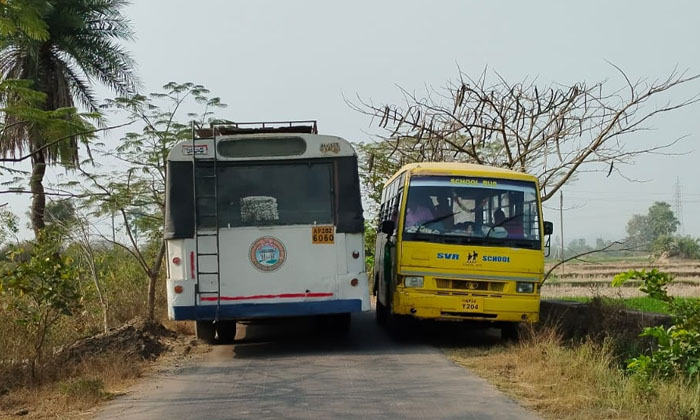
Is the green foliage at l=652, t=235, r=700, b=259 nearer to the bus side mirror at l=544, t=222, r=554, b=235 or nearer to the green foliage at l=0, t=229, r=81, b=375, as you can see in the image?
the bus side mirror at l=544, t=222, r=554, b=235

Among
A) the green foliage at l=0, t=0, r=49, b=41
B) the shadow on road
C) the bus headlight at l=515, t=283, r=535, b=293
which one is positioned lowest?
the shadow on road

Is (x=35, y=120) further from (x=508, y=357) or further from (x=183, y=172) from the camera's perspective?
(x=508, y=357)

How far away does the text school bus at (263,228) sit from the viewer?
11891 mm

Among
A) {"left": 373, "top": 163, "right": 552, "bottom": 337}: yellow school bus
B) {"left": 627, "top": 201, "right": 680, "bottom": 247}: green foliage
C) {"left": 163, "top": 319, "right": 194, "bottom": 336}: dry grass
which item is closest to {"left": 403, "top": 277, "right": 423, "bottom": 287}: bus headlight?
{"left": 373, "top": 163, "right": 552, "bottom": 337}: yellow school bus

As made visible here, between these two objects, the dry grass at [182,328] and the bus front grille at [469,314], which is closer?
the bus front grille at [469,314]

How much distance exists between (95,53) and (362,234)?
13.0 metres

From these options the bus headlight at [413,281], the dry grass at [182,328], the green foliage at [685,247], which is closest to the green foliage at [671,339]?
the bus headlight at [413,281]

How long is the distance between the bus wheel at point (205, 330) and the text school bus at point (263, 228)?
3.52 feet

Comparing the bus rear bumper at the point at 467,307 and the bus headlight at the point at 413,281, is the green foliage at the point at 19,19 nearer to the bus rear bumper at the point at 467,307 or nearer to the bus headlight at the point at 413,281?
the bus headlight at the point at 413,281

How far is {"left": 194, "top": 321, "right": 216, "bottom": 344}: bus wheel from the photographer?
13.0 m

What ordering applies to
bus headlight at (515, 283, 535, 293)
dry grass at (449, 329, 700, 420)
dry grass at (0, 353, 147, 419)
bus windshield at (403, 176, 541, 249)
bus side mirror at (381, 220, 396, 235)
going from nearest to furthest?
dry grass at (449, 329, 700, 420) → dry grass at (0, 353, 147, 419) → bus headlight at (515, 283, 535, 293) → bus windshield at (403, 176, 541, 249) → bus side mirror at (381, 220, 396, 235)

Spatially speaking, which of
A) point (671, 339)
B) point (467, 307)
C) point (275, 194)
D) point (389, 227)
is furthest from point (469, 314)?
point (671, 339)

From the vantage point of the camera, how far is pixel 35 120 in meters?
9.29

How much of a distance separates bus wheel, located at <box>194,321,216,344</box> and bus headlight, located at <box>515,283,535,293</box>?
456 cm
